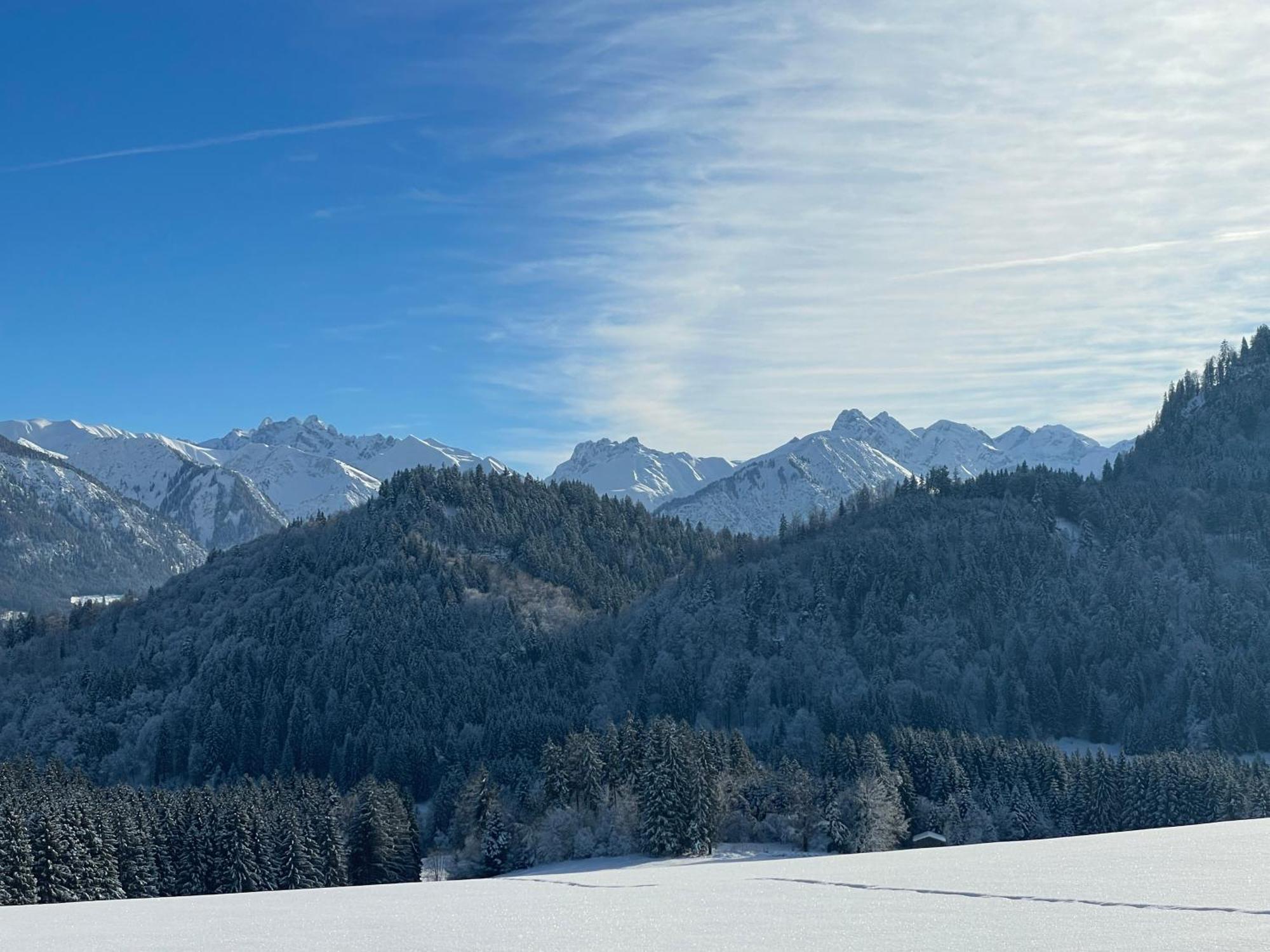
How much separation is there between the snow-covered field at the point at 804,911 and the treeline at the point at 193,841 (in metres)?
34.1

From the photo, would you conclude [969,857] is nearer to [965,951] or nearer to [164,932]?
[965,951]

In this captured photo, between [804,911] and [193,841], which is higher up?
[804,911]

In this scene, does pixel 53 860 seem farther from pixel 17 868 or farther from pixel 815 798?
pixel 815 798

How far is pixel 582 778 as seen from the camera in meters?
131

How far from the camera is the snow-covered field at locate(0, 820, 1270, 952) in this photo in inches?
1409

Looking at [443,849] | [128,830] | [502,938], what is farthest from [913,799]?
[502,938]

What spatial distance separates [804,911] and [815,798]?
85.2m

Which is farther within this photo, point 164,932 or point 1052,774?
point 1052,774

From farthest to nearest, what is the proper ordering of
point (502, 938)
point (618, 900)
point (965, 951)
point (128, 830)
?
point (128, 830), point (618, 900), point (502, 938), point (965, 951)

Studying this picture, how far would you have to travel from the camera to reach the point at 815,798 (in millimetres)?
125688

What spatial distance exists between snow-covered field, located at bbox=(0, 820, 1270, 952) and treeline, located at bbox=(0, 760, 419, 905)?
112 feet

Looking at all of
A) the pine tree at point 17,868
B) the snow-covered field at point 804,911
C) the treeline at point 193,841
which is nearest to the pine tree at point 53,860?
the treeline at point 193,841

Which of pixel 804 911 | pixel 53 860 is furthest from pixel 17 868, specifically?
pixel 804 911

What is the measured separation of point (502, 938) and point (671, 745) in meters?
81.6
